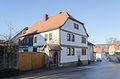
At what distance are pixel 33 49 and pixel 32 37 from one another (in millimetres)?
2866

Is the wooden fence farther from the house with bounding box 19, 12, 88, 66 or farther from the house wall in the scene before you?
the house wall

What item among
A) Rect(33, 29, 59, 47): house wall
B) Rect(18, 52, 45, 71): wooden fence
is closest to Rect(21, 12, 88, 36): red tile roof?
Rect(33, 29, 59, 47): house wall

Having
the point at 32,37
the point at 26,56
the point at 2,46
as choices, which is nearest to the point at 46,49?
the point at 26,56

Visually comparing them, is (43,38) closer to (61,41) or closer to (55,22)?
(55,22)

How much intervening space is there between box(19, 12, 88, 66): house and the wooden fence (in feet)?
4.91

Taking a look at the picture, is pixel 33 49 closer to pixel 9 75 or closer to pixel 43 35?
pixel 43 35

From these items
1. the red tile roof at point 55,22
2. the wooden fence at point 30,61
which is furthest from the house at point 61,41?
the wooden fence at point 30,61

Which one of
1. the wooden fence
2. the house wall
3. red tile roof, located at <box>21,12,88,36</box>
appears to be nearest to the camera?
the wooden fence

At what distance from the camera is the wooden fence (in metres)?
14.1

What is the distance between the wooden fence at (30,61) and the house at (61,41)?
1.50 meters

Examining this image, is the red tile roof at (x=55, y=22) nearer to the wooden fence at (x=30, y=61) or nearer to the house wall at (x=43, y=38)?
the house wall at (x=43, y=38)

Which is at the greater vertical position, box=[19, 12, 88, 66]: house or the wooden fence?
box=[19, 12, 88, 66]: house

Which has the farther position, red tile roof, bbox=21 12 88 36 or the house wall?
red tile roof, bbox=21 12 88 36

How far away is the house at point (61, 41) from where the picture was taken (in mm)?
18656
